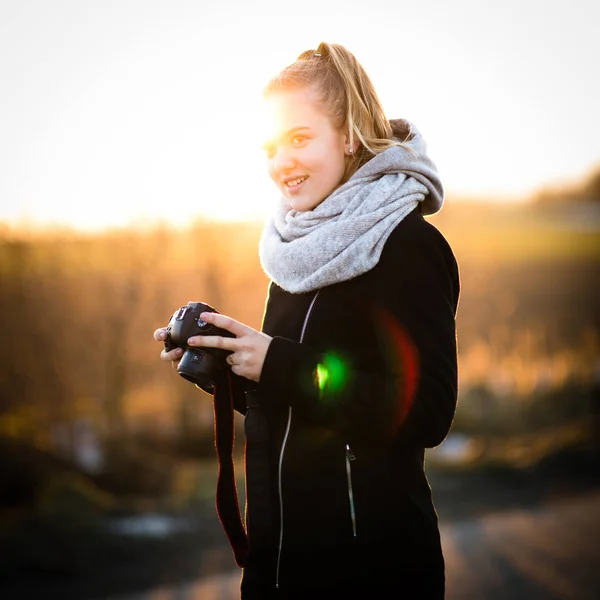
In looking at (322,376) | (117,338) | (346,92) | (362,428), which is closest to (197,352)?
(322,376)

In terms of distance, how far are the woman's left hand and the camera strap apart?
0.13m

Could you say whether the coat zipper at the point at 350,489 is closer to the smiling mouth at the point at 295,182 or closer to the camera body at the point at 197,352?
the camera body at the point at 197,352

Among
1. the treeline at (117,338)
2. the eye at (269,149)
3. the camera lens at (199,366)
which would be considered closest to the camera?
the camera lens at (199,366)

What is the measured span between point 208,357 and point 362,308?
0.35 meters

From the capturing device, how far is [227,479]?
1624 mm

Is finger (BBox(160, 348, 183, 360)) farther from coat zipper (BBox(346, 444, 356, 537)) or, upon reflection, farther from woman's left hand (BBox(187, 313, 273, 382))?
coat zipper (BBox(346, 444, 356, 537))

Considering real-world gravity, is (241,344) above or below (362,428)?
above

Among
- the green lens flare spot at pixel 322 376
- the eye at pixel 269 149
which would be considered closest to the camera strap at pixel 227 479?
the green lens flare spot at pixel 322 376

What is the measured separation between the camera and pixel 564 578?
4379mm

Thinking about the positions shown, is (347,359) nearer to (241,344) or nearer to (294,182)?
(241,344)

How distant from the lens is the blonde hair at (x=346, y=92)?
5.18 ft

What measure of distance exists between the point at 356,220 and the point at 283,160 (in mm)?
241

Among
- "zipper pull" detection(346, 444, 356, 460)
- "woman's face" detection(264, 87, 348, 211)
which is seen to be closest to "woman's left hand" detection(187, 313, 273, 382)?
"zipper pull" detection(346, 444, 356, 460)

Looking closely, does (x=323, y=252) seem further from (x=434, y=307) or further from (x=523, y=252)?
(x=523, y=252)
